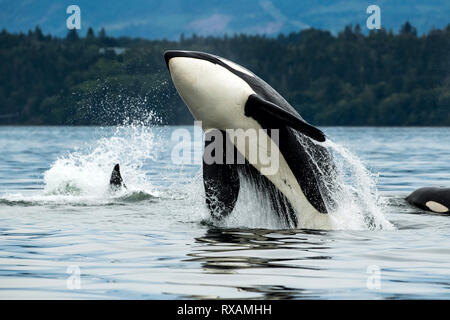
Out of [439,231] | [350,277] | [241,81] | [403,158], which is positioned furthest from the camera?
[403,158]

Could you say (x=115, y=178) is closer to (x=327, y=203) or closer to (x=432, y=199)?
(x=432, y=199)

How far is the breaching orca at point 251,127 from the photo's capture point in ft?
35.4

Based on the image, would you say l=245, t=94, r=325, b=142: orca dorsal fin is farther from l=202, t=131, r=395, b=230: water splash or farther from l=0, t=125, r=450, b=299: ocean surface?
l=0, t=125, r=450, b=299: ocean surface

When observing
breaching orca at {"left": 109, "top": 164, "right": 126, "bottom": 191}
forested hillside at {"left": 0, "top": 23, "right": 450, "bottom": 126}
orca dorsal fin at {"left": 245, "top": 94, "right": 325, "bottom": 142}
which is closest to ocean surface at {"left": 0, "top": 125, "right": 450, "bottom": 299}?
breaching orca at {"left": 109, "top": 164, "right": 126, "bottom": 191}

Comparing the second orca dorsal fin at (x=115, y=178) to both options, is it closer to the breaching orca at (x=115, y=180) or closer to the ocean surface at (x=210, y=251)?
the breaching orca at (x=115, y=180)

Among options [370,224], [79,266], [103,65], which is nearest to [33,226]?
[79,266]

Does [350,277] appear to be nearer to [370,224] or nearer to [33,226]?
[370,224]

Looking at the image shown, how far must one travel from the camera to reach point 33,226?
12.1 m

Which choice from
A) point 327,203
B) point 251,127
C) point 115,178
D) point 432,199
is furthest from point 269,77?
point 251,127

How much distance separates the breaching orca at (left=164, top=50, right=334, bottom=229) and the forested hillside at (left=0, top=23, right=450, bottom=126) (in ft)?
294

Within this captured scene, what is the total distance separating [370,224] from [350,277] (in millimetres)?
3714

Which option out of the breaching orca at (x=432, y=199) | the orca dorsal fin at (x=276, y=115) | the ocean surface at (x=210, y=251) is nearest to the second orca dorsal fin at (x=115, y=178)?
the ocean surface at (x=210, y=251)

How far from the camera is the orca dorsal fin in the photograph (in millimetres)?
10117

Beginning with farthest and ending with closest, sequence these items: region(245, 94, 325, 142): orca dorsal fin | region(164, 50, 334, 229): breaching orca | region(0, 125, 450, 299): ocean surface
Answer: region(164, 50, 334, 229): breaching orca < region(245, 94, 325, 142): orca dorsal fin < region(0, 125, 450, 299): ocean surface
